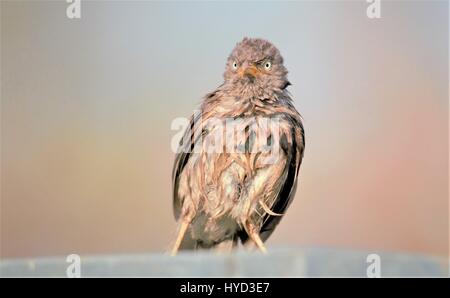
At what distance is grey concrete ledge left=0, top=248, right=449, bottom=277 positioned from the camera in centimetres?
229

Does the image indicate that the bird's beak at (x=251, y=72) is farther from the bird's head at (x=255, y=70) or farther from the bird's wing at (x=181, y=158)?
the bird's wing at (x=181, y=158)

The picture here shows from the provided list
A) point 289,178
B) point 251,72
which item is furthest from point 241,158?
point 251,72

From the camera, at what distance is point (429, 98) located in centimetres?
231

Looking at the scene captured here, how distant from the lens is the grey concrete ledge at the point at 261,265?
90.4 inches

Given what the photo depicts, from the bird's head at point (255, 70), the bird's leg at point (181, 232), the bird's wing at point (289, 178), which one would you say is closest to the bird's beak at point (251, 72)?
the bird's head at point (255, 70)

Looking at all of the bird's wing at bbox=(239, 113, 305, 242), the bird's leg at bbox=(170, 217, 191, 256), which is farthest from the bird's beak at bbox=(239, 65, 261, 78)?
the bird's leg at bbox=(170, 217, 191, 256)

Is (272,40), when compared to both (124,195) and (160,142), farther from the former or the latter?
(124,195)

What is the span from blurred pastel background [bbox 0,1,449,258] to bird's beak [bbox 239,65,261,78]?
0.12m

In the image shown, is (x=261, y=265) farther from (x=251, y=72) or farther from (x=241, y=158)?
(x=251, y=72)

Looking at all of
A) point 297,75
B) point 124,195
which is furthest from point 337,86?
point 124,195

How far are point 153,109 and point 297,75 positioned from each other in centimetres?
61

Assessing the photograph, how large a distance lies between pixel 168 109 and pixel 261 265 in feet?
2.45

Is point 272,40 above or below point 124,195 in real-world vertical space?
above

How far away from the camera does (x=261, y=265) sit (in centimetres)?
229
